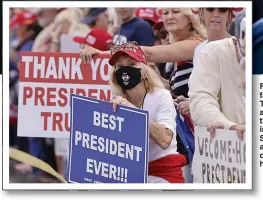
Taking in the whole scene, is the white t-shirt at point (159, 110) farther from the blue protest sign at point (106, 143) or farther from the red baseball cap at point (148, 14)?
the red baseball cap at point (148, 14)

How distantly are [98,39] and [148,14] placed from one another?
1.43 feet

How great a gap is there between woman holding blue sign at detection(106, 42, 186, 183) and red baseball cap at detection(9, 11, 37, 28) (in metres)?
0.66

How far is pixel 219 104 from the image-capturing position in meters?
8.23

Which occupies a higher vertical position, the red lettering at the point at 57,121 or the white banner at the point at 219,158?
the red lettering at the point at 57,121

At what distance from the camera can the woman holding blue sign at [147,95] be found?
8.25m

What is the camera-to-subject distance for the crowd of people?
324 inches

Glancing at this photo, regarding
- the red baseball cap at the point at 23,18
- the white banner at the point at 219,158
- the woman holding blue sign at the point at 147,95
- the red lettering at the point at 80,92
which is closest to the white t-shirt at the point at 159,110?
the woman holding blue sign at the point at 147,95

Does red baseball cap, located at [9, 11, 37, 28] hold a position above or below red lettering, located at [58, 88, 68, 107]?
above

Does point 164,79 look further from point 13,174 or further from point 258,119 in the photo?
point 13,174

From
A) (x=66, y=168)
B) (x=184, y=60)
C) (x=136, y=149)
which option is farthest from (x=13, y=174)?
(x=184, y=60)

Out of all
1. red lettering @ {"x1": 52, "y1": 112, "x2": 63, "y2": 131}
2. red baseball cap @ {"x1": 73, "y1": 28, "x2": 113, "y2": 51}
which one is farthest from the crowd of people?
red lettering @ {"x1": 52, "y1": 112, "x2": 63, "y2": 131}

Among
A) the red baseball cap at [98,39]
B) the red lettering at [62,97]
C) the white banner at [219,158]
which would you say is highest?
the red baseball cap at [98,39]

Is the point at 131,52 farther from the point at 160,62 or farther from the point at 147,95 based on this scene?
the point at 147,95

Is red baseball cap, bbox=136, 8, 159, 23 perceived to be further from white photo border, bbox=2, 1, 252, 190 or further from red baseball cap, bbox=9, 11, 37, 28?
red baseball cap, bbox=9, 11, 37, 28
